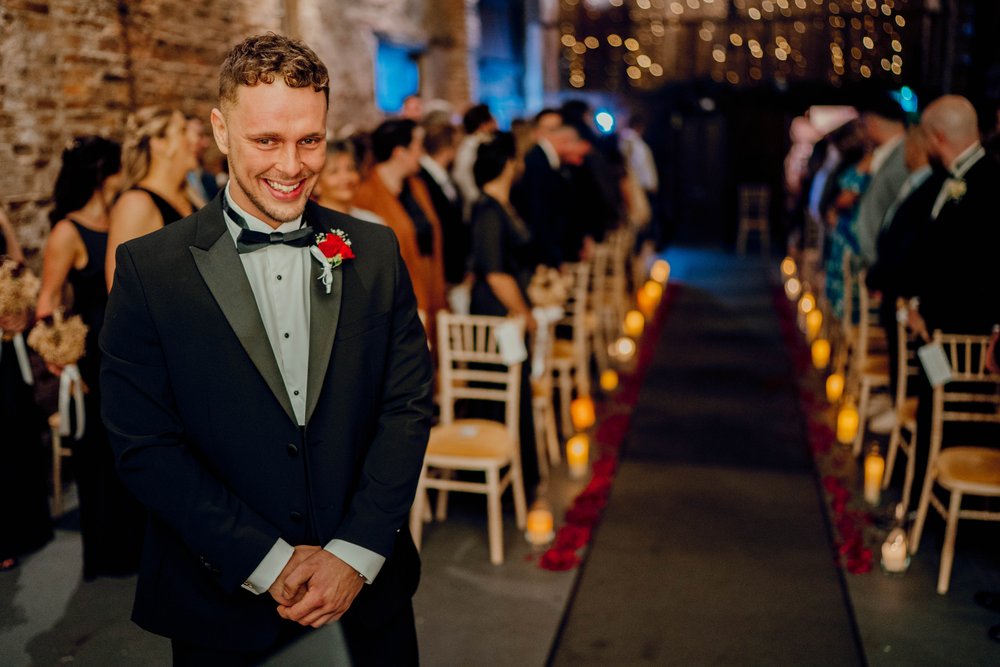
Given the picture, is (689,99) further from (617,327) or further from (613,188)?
(617,327)

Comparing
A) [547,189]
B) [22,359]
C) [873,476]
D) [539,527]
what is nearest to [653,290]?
[547,189]

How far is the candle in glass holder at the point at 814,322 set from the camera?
772 cm

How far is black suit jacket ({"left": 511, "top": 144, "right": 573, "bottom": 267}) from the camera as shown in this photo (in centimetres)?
628

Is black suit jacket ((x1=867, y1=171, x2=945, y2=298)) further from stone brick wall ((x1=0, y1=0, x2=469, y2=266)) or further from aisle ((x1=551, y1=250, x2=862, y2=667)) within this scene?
stone brick wall ((x1=0, y1=0, x2=469, y2=266))

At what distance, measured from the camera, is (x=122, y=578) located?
3.75m

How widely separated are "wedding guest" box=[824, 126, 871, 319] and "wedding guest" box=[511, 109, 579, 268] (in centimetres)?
190

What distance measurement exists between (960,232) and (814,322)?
3932 millimetres

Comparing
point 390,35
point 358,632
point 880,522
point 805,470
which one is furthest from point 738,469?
point 390,35

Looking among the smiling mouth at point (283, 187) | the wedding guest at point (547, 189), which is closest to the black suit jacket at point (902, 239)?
the wedding guest at point (547, 189)

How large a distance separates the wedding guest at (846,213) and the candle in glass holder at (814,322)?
53cm

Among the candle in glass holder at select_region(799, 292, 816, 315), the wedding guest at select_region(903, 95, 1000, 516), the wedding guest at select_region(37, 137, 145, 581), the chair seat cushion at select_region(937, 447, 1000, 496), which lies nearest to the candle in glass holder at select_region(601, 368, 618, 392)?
the candle in glass holder at select_region(799, 292, 816, 315)

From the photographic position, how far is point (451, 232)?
6.13 metres

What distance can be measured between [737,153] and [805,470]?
10397mm

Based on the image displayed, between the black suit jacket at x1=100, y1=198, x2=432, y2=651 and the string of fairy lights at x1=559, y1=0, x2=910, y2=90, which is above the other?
the string of fairy lights at x1=559, y1=0, x2=910, y2=90
